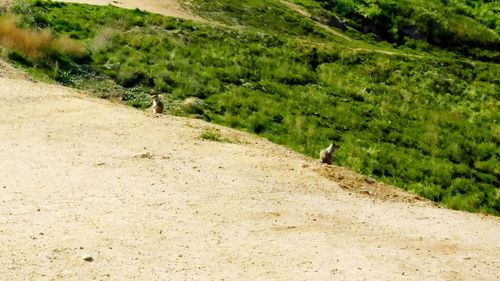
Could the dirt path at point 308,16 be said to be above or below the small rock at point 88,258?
below

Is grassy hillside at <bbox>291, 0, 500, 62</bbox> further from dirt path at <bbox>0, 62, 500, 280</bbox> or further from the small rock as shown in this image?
the small rock

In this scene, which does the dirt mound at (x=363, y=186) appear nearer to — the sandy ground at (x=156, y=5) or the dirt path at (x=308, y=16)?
the sandy ground at (x=156, y=5)

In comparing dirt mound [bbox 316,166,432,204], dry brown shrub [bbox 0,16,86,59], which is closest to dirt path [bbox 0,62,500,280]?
dirt mound [bbox 316,166,432,204]

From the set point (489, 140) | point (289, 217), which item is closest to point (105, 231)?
point (289, 217)

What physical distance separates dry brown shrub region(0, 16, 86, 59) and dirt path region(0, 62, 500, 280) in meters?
6.56

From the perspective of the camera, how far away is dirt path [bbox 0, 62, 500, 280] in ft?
35.1

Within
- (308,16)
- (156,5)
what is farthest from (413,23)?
(156,5)

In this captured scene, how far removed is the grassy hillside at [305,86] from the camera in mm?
21844

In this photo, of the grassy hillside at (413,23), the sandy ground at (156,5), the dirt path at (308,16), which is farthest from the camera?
the grassy hillside at (413,23)

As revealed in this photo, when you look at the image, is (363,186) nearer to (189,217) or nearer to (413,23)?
(189,217)

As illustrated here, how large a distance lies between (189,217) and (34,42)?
15069 millimetres

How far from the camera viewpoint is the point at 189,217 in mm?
12656

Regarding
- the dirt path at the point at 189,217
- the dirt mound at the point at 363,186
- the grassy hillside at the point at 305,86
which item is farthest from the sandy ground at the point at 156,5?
the dirt mound at the point at 363,186

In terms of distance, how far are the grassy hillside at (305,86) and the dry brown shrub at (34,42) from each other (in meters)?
0.47
